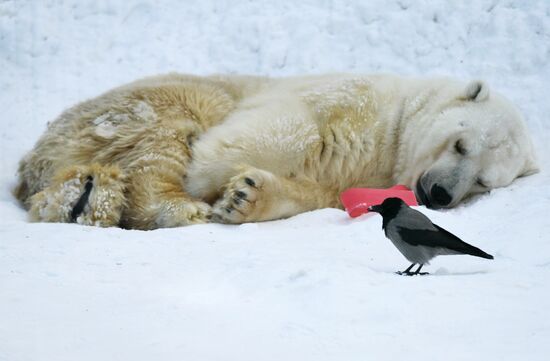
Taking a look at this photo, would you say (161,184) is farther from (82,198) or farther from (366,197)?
(366,197)

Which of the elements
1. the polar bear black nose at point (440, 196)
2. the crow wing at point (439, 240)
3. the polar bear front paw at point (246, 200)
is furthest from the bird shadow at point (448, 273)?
the polar bear black nose at point (440, 196)

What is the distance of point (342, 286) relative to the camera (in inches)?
98.8

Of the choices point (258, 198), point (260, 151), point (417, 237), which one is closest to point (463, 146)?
point (260, 151)

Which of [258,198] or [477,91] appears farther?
[477,91]

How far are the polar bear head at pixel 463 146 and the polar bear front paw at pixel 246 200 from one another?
3.20ft

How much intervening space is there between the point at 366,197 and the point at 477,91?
1048 mm

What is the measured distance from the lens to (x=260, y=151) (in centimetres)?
429

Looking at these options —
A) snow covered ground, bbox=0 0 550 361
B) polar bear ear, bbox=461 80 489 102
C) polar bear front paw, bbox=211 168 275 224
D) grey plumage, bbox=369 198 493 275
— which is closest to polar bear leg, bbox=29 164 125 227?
snow covered ground, bbox=0 0 550 361

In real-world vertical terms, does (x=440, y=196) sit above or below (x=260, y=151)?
below

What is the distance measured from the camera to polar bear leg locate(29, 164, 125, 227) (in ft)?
13.0

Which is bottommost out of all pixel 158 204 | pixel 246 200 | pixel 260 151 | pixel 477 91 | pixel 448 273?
pixel 158 204

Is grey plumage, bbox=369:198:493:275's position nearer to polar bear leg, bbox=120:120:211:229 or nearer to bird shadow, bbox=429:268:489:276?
bird shadow, bbox=429:268:489:276

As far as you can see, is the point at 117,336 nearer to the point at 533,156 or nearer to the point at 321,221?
the point at 321,221

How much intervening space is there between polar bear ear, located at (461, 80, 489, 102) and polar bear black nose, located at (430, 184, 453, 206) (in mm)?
707
